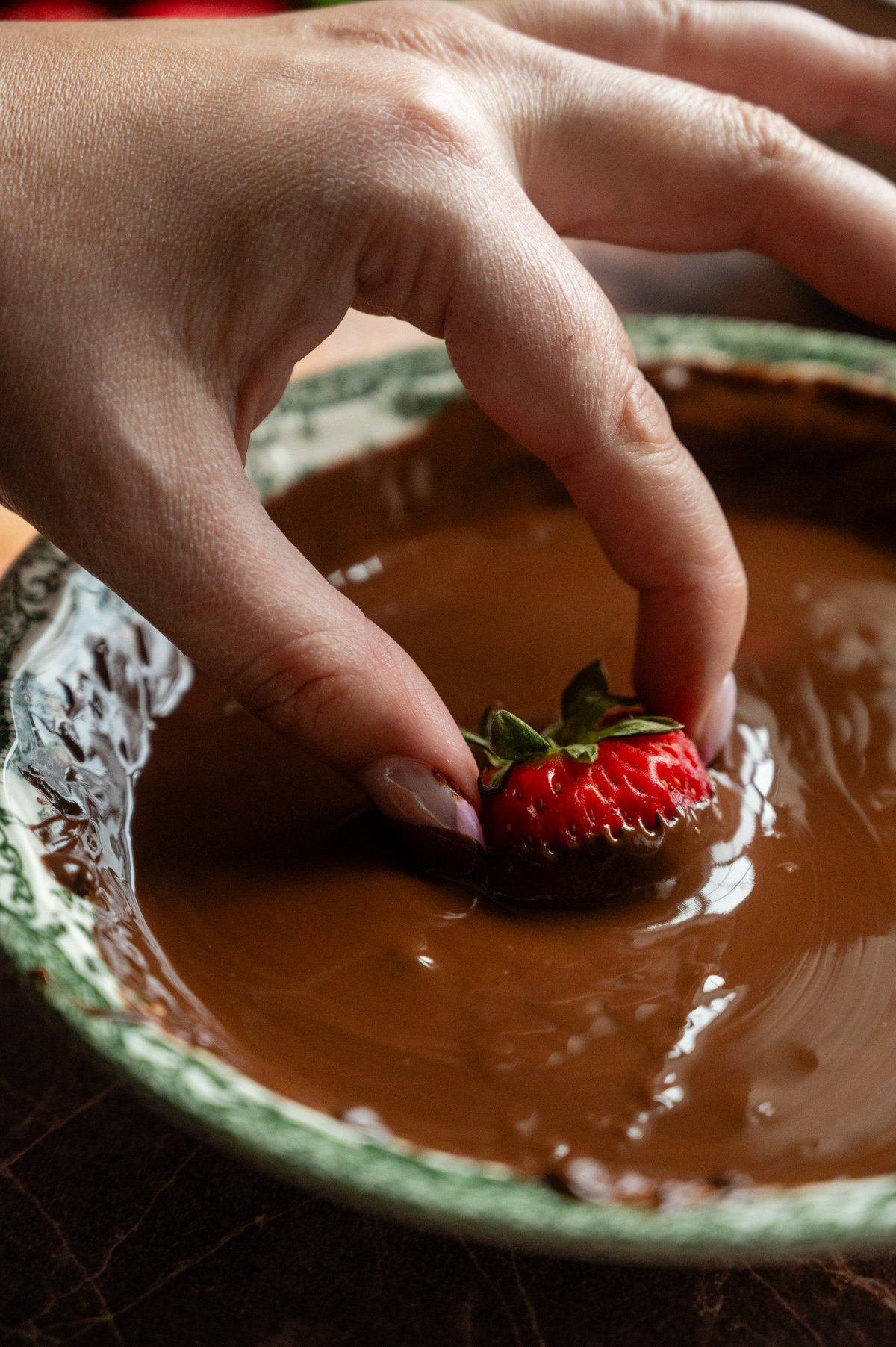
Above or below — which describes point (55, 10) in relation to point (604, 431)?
above

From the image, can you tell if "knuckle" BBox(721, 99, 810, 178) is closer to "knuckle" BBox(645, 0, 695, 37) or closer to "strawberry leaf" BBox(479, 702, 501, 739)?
"knuckle" BBox(645, 0, 695, 37)

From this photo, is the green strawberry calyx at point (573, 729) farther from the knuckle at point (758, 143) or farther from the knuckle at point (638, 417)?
the knuckle at point (758, 143)

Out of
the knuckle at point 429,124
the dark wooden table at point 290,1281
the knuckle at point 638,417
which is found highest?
the knuckle at point 429,124

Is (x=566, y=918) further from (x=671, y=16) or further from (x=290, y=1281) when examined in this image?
(x=671, y=16)

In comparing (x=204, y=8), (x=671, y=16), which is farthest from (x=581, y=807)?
(x=204, y=8)

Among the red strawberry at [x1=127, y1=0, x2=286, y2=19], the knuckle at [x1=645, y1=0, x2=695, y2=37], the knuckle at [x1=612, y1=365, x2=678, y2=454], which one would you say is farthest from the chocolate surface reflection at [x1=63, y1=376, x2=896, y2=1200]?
the red strawberry at [x1=127, y1=0, x2=286, y2=19]

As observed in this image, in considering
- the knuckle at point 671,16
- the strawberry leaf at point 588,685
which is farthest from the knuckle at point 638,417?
the knuckle at point 671,16
